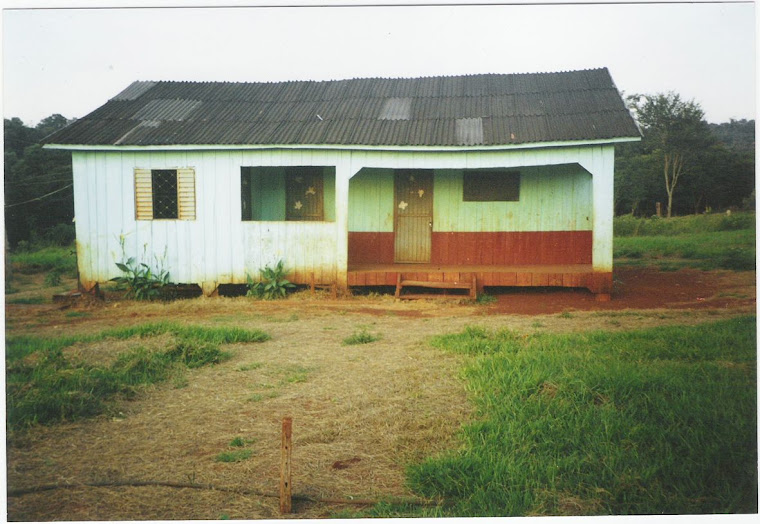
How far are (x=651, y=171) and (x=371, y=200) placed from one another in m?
16.4

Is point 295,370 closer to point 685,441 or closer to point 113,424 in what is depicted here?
point 113,424

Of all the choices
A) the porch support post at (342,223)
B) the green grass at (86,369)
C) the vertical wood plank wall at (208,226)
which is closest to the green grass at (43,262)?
the vertical wood plank wall at (208,226)

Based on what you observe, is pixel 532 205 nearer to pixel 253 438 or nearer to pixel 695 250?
pixel 695 250

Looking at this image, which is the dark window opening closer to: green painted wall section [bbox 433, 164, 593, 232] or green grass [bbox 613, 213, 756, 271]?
green painted wall section [bbox 433, 164, 593, 232]

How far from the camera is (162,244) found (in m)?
10.8

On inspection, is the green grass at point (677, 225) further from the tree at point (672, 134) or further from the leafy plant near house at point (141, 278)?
the leafy plant near house at point (141, 278)

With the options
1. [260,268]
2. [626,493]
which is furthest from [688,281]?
[626,493]

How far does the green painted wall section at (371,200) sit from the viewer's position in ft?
40.1

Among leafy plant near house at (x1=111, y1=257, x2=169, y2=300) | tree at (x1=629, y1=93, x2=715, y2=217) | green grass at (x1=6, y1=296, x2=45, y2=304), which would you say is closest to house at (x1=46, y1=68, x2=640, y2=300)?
leafy plant near house at (x1=111, y1=257, x2=169, y2=300)

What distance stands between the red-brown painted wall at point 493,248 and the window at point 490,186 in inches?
28.7

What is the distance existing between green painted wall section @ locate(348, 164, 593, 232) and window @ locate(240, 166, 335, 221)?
21.2 inches

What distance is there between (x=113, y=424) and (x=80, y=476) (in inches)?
33.3

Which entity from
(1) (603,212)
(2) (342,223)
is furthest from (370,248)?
(1) (603,212)

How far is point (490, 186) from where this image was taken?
39.5 ft
